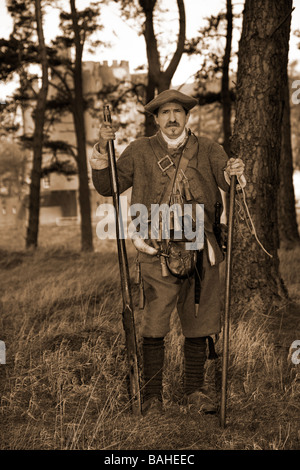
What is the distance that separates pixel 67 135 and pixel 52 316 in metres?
35.4

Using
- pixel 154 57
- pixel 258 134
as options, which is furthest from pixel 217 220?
pixel 154 57

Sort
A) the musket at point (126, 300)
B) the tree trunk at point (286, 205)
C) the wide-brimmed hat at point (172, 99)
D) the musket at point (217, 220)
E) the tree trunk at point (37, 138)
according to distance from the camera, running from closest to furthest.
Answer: the musket at point (126, 300) < the wide-brimmed hat at point (172, 99) < the musket at point (217, 220) < the tree trunk at point (286, 205) < the tree trunk at point (37, 138)

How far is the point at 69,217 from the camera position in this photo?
132ft

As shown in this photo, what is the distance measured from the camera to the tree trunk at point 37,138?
15445 mm

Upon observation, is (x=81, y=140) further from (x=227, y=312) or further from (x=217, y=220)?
(x=227, y=312)

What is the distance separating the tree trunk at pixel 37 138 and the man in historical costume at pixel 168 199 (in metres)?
11.1

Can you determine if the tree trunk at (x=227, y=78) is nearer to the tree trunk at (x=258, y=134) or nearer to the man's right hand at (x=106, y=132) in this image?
the tree trunk at (x=258, y=134)

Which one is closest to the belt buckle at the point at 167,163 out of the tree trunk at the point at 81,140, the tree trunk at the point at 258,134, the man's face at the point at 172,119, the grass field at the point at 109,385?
the man's face at the point at 172,119

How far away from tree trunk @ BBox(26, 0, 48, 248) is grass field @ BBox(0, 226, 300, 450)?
9.27 meters

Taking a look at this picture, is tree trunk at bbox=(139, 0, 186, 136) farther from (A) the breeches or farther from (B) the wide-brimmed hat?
(A) the breeches

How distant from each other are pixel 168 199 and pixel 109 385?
1.45 meters

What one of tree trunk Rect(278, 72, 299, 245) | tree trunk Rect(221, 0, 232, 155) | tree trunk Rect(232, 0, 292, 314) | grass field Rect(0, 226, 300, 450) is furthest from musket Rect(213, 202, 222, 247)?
tree trunk Rect(221, 0, 232, 155)

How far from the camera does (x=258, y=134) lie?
614 cm

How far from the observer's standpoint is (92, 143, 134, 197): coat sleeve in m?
4.19
